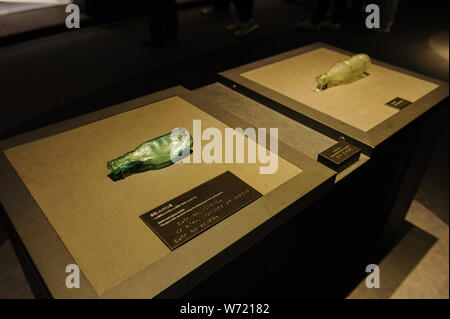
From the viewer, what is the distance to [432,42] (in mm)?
3471

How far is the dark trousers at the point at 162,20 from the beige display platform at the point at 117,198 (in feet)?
6.11

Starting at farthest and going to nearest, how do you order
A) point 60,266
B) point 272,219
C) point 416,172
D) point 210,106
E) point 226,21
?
1. point 226,21
2. point 416,172
3. point 210,106
4. point 272,219
5. point 60,266

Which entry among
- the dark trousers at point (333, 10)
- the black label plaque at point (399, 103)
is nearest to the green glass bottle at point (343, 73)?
the black label plaque at point (399, 103)

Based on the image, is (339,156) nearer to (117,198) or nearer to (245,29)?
(117,198)

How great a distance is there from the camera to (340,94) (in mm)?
1459

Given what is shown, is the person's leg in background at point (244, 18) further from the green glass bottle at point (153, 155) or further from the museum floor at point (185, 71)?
the green glass bottle at point (153, 155)

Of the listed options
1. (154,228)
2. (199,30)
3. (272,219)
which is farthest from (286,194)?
(199,30)

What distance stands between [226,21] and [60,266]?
139 inches

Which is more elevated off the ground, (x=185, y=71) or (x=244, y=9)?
(x=244, y=9)

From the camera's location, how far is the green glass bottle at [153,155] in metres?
0.94

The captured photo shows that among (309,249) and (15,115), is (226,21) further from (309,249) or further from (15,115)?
(309,249)

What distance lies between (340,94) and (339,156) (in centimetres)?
48

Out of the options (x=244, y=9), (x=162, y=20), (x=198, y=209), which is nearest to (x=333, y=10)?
(x=244, y=9)
